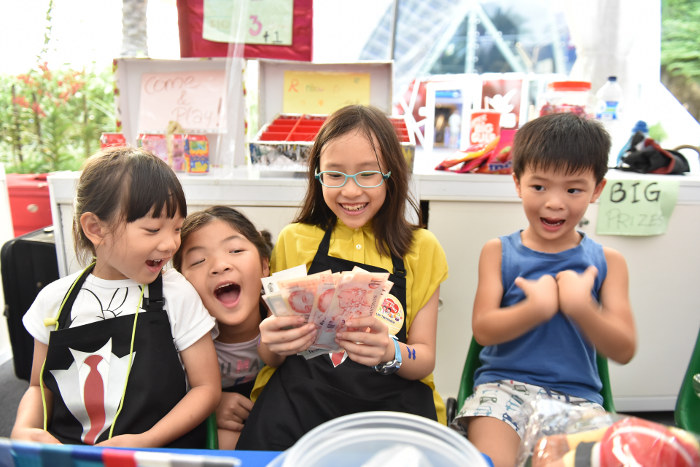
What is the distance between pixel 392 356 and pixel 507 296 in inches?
17.0

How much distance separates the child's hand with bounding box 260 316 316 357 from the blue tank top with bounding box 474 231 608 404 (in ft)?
1.97

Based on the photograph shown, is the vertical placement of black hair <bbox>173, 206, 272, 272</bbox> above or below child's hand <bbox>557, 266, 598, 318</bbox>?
above

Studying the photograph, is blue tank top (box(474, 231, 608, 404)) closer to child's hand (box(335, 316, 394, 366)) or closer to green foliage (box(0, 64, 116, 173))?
child's hand (box(335, 316, 394, 366))

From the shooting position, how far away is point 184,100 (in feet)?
7.02

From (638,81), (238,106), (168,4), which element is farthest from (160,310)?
(638,81)

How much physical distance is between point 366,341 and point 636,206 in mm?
1381

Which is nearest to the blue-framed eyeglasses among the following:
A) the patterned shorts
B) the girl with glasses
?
the girl with glasses

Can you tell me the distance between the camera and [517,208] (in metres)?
1.80

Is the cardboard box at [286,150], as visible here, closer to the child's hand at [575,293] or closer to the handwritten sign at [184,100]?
the handwritten sign at [184,100]

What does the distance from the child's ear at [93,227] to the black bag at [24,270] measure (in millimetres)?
1080

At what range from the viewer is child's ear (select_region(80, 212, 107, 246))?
3.44 ft

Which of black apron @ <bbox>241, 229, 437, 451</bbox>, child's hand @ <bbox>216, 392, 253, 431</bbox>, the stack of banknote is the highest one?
the stack of banknote

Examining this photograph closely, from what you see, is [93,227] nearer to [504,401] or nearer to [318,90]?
[504,401]

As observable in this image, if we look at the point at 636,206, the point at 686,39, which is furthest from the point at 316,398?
the point at 686,39
